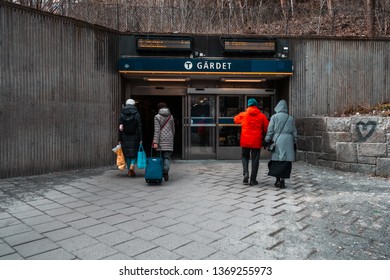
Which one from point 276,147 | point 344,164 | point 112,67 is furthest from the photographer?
point 112,67

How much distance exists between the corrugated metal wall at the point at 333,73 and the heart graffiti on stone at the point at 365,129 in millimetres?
2184

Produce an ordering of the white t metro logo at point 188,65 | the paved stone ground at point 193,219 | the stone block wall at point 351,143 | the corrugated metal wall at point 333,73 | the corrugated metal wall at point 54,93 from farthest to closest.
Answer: the corrugated metal wall at point 333,73, the white t metro logo at point 188,65, the stone block wall at point 351,143, the corrugated metal wall at point 54,93, the paved stone ground at point 193,219

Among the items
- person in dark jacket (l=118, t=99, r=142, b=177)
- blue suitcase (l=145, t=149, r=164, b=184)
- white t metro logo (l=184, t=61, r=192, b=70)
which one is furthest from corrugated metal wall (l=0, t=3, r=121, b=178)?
blue suitcase (l=145, t=149, r=164, b=184)

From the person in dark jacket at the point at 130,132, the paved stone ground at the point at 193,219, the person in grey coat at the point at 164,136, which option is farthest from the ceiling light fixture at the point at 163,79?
the paved stone ground at the point at 193,219

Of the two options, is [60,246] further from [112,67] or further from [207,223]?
[112,67]

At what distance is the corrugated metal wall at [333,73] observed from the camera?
9.91m

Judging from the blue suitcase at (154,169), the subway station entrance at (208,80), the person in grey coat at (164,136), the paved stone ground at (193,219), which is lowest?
the paved stone ground at (193,219)

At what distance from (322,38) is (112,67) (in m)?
7.00

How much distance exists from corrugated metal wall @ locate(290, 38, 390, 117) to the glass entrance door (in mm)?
2811

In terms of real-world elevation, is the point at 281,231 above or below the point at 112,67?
below

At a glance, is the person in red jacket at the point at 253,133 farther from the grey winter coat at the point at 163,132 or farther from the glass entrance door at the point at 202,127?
the glass entrance door at the point at 202,127

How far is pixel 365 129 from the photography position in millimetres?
7676
